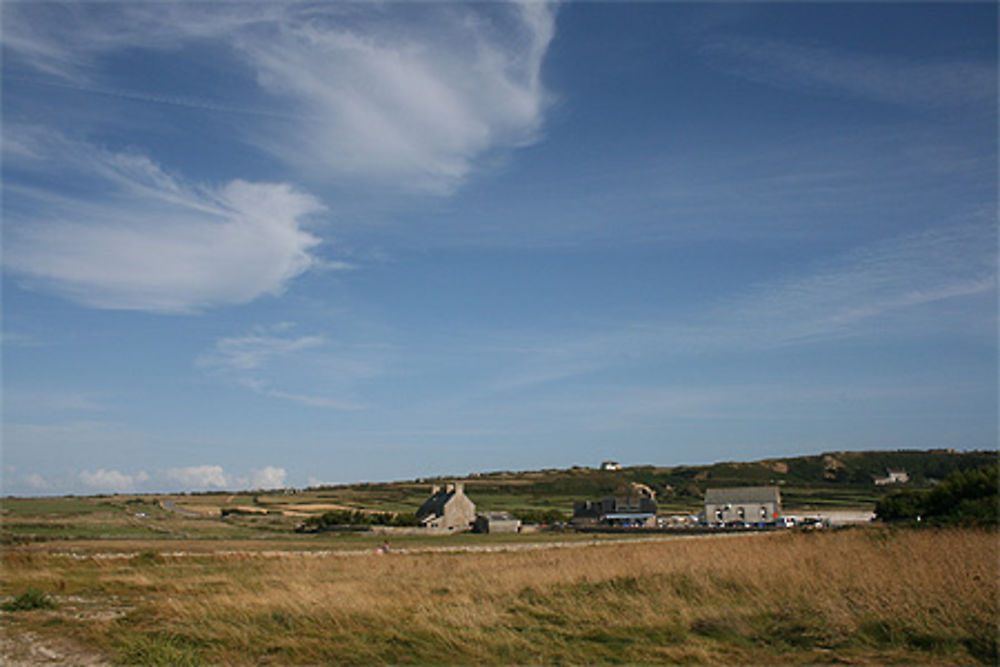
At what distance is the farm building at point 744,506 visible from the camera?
111 m

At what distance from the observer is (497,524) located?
9881 centimetres

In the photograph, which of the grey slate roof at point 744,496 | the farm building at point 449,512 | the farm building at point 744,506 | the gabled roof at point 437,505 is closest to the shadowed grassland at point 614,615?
the farm building at point 449,512

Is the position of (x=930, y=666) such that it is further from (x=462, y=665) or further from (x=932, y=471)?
(x=932, y=471)

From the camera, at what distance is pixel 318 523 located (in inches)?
3792

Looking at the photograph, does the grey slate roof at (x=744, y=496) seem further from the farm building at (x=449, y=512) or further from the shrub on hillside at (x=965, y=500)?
the shrub on hillside at (x=965, y=500)

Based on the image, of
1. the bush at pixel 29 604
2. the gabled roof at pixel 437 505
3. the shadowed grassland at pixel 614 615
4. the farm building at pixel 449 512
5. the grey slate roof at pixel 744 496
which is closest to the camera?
the shadowed grassland at pixel 614 615

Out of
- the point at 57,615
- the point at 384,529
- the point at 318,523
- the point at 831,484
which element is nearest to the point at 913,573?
the point at 57,615

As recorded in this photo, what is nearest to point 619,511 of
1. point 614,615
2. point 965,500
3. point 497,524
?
point 497,524

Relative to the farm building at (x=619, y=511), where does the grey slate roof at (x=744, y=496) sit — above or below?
above

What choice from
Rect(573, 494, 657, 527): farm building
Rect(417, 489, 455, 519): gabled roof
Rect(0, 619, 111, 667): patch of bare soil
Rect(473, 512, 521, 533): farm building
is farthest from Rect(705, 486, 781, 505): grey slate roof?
Rect(0, 619, 111, 667): patch of bare soil

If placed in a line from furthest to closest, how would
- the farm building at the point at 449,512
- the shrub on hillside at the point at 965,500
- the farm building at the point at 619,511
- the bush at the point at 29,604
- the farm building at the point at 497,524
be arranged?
Answer: the farm building at the point at 619,511 → the farm building at the point at 449,512 → the farm building at the point at 497,524 → the shrub on hillside at the point at 965,500 → the bush at the point at 29,604

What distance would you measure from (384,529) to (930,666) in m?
82.7

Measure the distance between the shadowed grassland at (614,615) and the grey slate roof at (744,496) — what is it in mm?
96475

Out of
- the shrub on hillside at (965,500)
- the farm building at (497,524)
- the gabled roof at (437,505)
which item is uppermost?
the shrub on hillside at (965,500)
